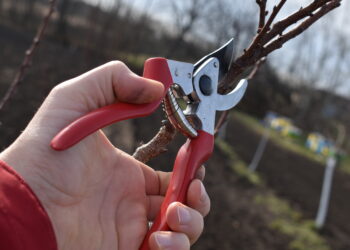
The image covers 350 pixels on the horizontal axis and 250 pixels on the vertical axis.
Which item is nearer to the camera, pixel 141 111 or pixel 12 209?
pixel 12 209

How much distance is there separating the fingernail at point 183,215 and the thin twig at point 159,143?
21cm

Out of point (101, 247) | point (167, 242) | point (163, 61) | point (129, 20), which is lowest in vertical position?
point (129, 20)

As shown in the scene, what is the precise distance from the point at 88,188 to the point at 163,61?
457 millimetres

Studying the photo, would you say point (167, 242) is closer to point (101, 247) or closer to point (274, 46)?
point (101, 247)

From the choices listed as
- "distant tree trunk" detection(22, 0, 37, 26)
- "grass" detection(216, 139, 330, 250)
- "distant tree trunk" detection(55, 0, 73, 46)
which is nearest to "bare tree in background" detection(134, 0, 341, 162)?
"grass" detection(216, 139, 330, 250)

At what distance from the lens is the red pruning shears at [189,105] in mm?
1113

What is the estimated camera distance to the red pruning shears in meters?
1.11

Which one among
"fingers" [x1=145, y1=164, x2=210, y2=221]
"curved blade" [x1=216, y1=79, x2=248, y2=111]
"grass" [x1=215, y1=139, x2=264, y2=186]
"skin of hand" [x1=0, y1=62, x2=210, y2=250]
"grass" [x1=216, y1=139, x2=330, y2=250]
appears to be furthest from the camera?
"grass" [x1=215, y1=139, x2=264, y2=186]

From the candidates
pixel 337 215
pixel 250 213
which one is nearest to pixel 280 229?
pixel 250 213

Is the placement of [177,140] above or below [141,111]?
below

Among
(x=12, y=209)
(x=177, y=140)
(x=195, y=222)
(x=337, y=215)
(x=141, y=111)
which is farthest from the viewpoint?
(x=177, y=140)

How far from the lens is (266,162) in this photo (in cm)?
927

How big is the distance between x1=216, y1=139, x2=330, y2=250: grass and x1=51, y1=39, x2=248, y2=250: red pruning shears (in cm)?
391

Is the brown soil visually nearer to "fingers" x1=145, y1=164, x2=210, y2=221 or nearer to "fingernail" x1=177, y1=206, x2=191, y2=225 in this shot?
→ "fingers" x1=145, y1=164, x2=210, y2=221
